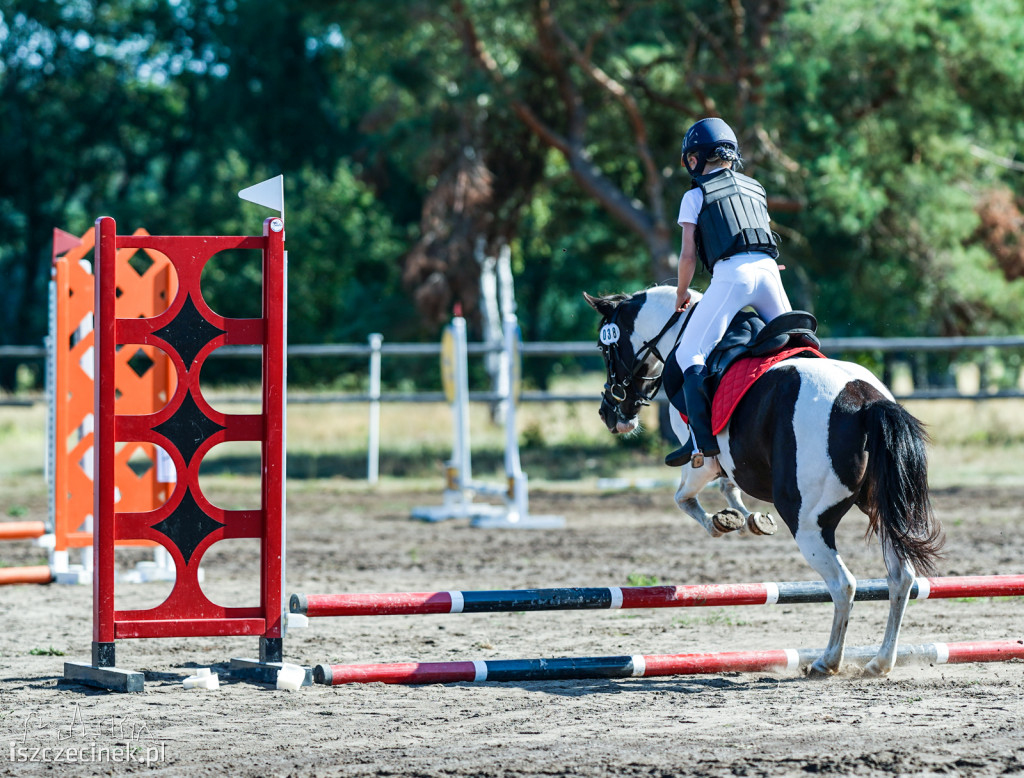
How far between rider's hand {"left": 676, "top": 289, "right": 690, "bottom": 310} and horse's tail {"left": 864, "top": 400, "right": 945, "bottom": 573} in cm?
115

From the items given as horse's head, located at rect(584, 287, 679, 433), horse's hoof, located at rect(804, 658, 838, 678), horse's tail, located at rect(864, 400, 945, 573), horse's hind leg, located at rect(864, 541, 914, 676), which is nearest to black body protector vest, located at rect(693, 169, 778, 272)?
horse's head, located at rect(584, 287, 679, 433)

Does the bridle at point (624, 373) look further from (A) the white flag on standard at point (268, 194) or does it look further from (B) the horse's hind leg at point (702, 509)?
(A) the white flag on standard at point (268, 194)

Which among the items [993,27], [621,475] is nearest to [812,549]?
[621,475]

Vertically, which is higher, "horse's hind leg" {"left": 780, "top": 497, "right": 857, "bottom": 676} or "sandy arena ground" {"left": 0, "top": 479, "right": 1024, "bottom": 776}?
"horse's hind leg" {"left": 780, "top": 497, "right": 857, "bottom": 676}

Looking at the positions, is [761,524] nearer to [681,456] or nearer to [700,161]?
[681,456]

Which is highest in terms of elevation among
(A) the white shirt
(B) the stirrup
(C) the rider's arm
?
(A) the white shirt

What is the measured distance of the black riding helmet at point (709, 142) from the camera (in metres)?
5.20

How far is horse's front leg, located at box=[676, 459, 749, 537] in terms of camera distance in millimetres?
5109

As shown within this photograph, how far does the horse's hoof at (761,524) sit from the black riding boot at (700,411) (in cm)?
33

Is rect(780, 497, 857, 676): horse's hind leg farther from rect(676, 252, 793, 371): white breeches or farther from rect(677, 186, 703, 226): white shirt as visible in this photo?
rect(677, 186, 703, 226): white shirt

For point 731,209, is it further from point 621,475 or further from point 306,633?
point 621,475

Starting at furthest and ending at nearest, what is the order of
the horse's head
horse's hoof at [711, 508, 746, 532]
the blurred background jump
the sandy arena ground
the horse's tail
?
the blurred background jump
the horse's head
horse's hoof at [711, 508, 746, 532]
the horse's tail
the sandy arena ground

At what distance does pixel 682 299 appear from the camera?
547 cm

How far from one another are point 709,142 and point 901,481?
176 centimetres
